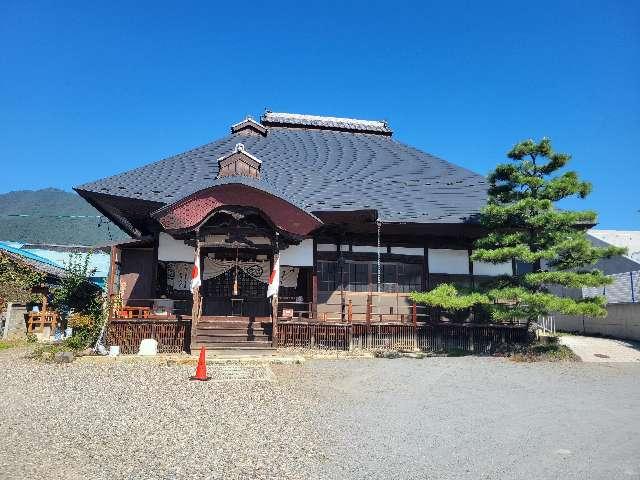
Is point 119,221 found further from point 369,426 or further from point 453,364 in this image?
point 369,426

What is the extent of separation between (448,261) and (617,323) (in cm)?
664

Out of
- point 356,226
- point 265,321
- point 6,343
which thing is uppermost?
point 356,226

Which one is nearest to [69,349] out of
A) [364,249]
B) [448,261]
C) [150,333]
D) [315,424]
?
[150,333]

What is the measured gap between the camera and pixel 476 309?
1572cm

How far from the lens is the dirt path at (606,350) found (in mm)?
12500

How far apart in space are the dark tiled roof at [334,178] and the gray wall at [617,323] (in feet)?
20.5

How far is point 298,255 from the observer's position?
15328 millimetres

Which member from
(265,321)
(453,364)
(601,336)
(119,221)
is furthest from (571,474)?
(119,221)

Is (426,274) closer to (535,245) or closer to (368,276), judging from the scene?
(368,276)

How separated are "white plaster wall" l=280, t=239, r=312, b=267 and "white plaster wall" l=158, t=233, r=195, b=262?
9.99 ft

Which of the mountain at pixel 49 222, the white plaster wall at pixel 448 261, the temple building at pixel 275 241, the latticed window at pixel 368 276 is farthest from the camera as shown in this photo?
the mountain at pixel 49 222

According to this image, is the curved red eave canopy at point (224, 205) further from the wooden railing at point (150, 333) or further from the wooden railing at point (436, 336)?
the wooden railing at point (436, 336)

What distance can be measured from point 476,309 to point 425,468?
1203cm

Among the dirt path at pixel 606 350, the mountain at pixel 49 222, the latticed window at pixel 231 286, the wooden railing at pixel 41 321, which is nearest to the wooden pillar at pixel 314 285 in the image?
the latticed window at pixel 231 286
